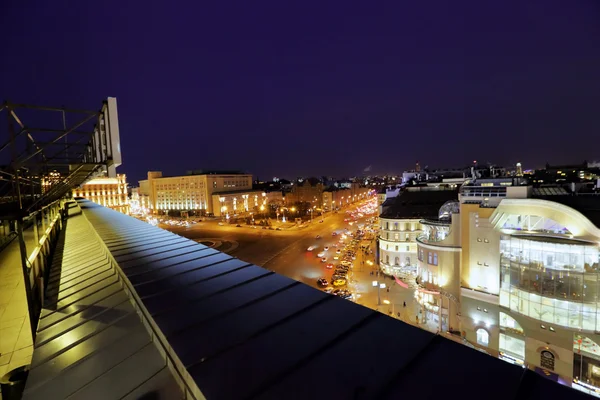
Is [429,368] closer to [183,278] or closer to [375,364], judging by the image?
[375,364]

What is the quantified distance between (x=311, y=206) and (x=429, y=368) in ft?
231

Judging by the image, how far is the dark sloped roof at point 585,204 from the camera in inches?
536

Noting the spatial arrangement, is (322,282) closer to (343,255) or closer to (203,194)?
(343,255)

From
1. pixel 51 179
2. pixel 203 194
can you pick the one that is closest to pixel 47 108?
pixel 51 179

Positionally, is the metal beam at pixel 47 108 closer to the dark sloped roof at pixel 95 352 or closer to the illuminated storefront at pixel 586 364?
the dark sloped roof at pixel 95 352

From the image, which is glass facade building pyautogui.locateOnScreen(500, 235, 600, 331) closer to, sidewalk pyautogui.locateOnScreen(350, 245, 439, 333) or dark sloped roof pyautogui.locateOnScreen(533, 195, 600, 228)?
dark sloped roof pyautogui.locateOnScreen(533, 195, 600, 228)

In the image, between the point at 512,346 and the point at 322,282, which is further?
the point at 322,282

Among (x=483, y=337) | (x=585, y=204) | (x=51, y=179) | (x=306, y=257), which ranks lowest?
(x=483, y=337)

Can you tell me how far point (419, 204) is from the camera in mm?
29000

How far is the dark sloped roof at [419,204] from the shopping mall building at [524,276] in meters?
6.95

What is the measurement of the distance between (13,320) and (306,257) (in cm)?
→ 2668

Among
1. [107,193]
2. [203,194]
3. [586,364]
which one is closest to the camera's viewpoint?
[586,364]

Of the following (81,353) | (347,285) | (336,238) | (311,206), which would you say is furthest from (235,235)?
(81,353)

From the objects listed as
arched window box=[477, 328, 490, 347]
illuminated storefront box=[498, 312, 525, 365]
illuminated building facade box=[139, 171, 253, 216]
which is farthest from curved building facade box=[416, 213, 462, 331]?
illuminated building facade box=[139, 171, 253, 216]
